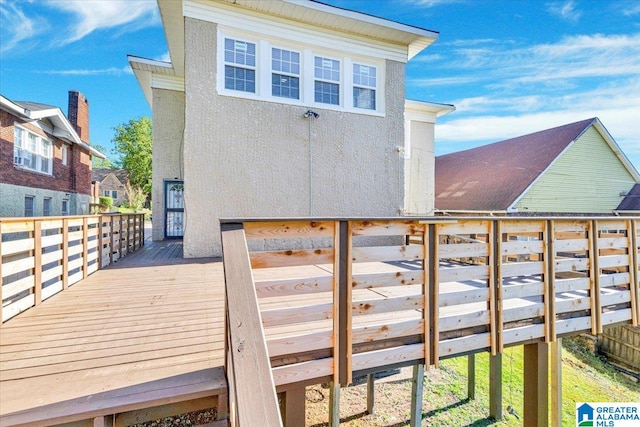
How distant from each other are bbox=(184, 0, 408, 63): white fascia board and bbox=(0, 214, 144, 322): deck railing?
15.2ft

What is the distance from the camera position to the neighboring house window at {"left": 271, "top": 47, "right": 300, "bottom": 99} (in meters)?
6.96

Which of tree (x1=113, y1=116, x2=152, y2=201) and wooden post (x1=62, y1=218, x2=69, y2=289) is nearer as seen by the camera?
wooden post (x1=62, y1=218, x2=69, y2=289)

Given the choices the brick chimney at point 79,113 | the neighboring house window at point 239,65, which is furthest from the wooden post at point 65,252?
the brick chimney at point 79,113

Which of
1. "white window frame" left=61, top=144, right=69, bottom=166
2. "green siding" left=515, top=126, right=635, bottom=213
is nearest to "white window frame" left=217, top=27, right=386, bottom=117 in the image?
"green siding" left=515, top=126, right=635, bottom=213

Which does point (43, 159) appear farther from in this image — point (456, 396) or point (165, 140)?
point (456, 396)

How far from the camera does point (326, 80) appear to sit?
739 cm

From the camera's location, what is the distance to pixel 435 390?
6.48 metres

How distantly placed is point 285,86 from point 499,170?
13.2m

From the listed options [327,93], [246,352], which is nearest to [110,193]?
[327,93]

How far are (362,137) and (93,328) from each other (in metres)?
6.48

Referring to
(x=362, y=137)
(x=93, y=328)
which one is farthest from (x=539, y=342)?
(x=362, y=137)

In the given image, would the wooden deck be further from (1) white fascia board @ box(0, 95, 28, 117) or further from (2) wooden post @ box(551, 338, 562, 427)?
(1) white fascia board @ box(0, 95, 28, 117)

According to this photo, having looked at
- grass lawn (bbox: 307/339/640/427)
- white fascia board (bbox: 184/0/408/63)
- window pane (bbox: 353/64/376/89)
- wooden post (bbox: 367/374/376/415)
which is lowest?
grass lawn (bbox: 307/339/640/427)

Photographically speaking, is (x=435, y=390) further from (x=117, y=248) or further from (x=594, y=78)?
(x=594, y=78)
